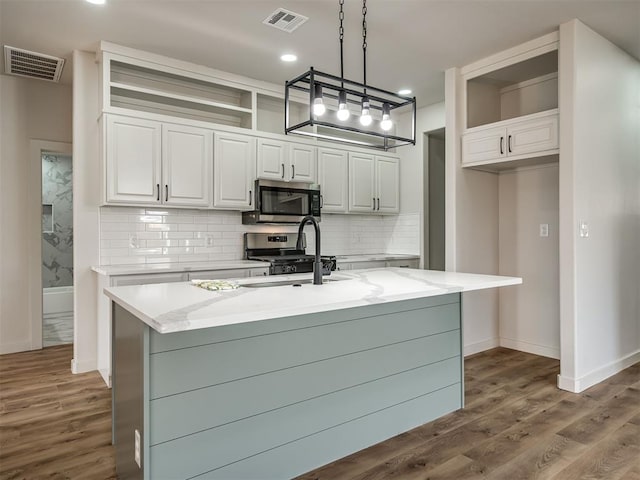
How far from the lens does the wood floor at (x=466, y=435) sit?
7.20 ft

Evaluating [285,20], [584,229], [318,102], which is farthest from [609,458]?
[285,20]

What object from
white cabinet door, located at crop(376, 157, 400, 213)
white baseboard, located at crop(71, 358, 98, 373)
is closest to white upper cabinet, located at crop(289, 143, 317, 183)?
white cabinet door, located at crop(376, 157, 400, 213)

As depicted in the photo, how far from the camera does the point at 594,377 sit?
3424mm

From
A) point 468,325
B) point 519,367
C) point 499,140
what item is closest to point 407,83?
point 499,140

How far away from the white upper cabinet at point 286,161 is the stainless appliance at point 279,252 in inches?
24.7

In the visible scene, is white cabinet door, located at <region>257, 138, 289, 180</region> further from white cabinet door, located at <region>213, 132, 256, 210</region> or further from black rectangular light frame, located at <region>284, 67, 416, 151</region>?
black rectangular light frame, located at <region>284, 67, 416, 151</region>

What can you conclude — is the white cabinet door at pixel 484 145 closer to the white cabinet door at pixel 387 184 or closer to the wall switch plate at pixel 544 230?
the wall switch plate at pixel 544 230

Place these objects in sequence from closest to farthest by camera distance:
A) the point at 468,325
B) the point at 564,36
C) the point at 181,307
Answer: the point at 181,307, the point at 564,36, the point at 468,325

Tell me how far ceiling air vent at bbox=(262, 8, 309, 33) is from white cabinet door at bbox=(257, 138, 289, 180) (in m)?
1.24

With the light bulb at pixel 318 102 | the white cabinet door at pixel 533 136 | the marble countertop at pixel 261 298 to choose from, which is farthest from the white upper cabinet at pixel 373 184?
the light bulb at pixel 318 102

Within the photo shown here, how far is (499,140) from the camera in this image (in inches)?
150

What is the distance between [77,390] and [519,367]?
143 inches

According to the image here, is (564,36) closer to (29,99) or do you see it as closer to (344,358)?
(344,358)

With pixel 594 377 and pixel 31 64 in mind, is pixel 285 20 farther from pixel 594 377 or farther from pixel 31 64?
pixel 594 377
